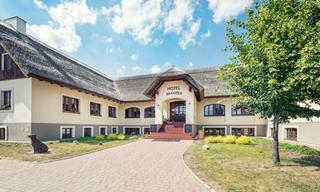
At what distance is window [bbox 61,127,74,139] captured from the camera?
756 inches

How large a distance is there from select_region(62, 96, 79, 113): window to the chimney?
307 inches

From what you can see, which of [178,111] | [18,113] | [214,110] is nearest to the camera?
[18,113]

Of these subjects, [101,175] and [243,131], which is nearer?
[101,175]

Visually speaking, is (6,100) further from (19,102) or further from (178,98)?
(178,98)

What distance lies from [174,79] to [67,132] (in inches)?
421

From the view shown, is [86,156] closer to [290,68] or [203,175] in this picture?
[203,175]

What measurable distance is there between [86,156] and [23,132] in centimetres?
754

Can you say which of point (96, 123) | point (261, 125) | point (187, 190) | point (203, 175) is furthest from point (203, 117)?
point (187, 190)

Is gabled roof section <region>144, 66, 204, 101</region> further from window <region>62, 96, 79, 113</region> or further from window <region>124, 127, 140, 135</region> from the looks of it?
window <region>62, 96, 79, 113</region>

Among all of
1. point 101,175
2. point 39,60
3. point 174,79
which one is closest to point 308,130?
point 174,79

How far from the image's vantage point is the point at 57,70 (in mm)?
19203

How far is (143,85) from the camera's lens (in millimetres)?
29562

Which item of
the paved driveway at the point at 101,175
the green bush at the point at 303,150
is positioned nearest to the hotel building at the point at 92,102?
the green bush at the point at 303,150

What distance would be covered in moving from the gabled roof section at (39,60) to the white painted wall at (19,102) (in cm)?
134
